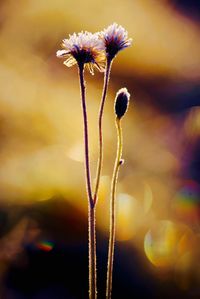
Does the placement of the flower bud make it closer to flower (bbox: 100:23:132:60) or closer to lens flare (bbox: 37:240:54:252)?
flower (bbox: 100:23:132:60)

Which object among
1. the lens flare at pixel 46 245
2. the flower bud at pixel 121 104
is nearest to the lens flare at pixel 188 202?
the lens flare at pixel 46 245

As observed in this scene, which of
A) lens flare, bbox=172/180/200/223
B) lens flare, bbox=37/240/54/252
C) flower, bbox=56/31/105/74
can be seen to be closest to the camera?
flower, bbox=56/31/105/74

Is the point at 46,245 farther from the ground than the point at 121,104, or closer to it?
closer to it

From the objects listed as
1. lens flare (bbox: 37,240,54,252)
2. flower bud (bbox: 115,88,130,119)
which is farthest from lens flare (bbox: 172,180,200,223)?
flower bud (bbox: 115,88,130,119)

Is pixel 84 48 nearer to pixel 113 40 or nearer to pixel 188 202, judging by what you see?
pixel 113 40

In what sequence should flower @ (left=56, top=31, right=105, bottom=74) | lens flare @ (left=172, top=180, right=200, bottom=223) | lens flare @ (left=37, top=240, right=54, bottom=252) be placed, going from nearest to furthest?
flower @ (left=56, top=31, right=105, bottom=74) < lens flare @ (left=37, top=240, right=54, bottom=252) < lens flare @ (left=172, top=180, right=200, bottom=223)

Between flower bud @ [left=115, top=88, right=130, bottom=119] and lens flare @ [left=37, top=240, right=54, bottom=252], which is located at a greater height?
flower bud @ [left=115, top=88, right=130, bottom=119]

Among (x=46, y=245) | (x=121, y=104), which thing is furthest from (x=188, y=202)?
(x=121, y=104)

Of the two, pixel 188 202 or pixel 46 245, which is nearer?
pixel 46 245
